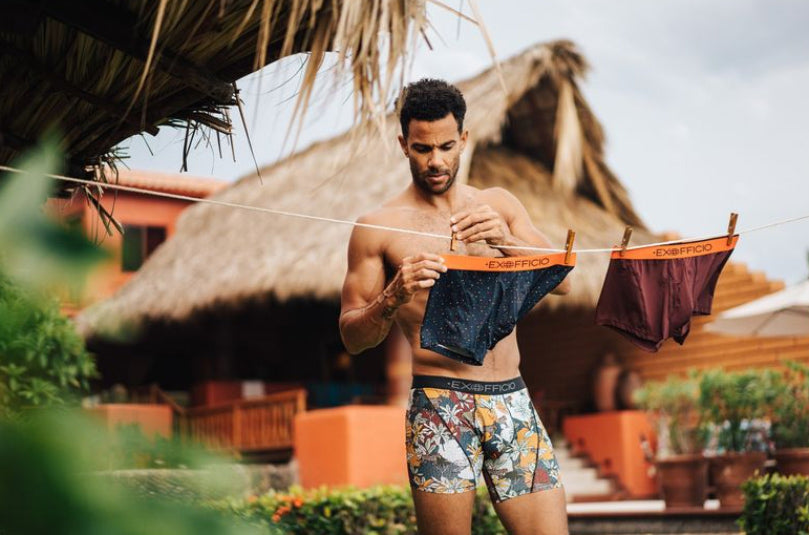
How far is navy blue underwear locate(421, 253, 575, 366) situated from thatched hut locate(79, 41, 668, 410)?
722cm

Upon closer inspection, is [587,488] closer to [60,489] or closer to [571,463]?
[571,463]

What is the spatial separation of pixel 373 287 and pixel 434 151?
1.46 feet

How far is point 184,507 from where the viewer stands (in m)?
0.92

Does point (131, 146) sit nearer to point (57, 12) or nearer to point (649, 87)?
point (57, 12)

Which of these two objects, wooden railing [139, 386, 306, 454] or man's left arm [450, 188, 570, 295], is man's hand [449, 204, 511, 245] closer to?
man's left arm [450, 188, 570, 295]

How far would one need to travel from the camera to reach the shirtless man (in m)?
2.82

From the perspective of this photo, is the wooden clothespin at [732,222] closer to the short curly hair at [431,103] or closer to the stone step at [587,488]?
the short curly hair at [431,103]

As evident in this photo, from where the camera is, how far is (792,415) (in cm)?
834

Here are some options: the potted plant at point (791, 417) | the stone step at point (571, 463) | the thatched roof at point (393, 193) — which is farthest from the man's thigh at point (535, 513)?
the stone step at point (571, 463)

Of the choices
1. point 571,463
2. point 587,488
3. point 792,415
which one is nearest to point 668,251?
point 792,415

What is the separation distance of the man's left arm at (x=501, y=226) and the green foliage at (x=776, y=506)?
309 cm

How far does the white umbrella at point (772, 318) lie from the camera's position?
7.99 metres

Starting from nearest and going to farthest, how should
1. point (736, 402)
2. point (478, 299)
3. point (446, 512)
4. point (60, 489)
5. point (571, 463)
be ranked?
1. point (60, 489)
2. point (446, 512)
3. point (478, 299)
4. point (736, 402)
5. point (571, 463)

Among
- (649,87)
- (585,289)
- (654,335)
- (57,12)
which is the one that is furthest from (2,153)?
(649,87)
